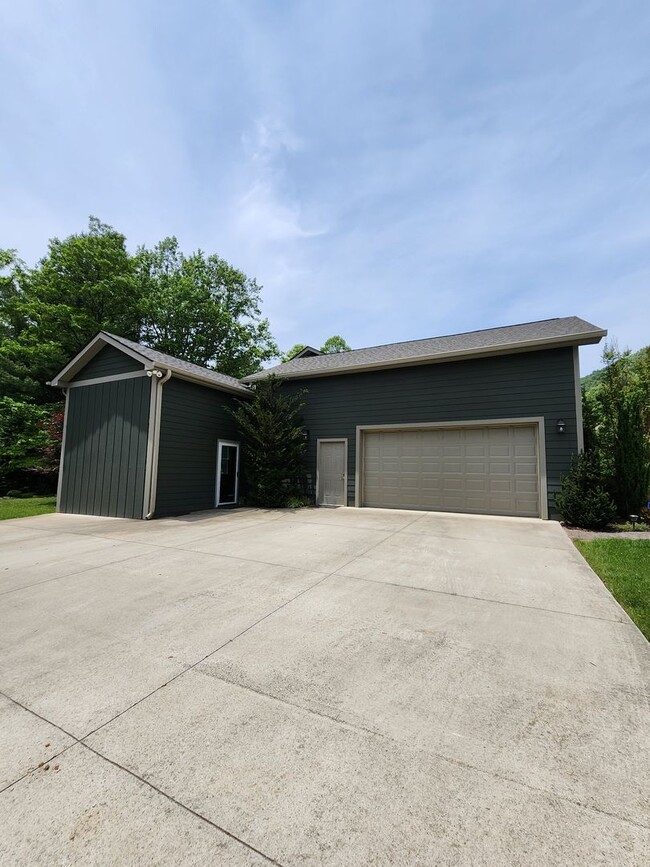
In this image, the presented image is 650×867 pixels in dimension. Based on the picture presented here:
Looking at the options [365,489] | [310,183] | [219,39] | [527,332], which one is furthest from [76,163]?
[527,332]

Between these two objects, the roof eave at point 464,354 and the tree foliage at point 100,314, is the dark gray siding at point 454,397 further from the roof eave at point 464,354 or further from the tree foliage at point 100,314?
the tree foliage at point 100,314

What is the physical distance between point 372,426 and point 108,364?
7192 mm

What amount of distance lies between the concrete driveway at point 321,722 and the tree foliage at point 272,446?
6125 mm

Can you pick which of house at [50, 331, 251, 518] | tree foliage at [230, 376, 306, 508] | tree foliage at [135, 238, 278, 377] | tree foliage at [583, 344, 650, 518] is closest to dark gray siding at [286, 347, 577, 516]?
tree foliage at [230, 376, 306, 508]

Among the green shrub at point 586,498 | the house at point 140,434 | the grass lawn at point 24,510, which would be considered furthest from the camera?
the grass lawn at point 24,510

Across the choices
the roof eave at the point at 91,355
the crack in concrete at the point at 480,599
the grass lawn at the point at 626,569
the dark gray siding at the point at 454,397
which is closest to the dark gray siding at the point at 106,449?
the roof eave at the point at 91,355

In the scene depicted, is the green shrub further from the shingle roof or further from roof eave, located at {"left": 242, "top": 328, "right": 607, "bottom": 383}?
the shingle roof

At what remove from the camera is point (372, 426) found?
10.1 metres

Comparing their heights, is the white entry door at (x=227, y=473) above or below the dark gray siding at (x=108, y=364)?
below

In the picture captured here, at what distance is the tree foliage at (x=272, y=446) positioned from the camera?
1002 centimetres

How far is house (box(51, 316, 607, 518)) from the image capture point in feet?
27.5

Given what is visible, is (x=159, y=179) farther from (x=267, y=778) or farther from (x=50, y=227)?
(x=50, y=227)

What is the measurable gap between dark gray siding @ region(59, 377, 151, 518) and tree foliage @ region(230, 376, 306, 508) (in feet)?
8.22

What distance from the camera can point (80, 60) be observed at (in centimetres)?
636
